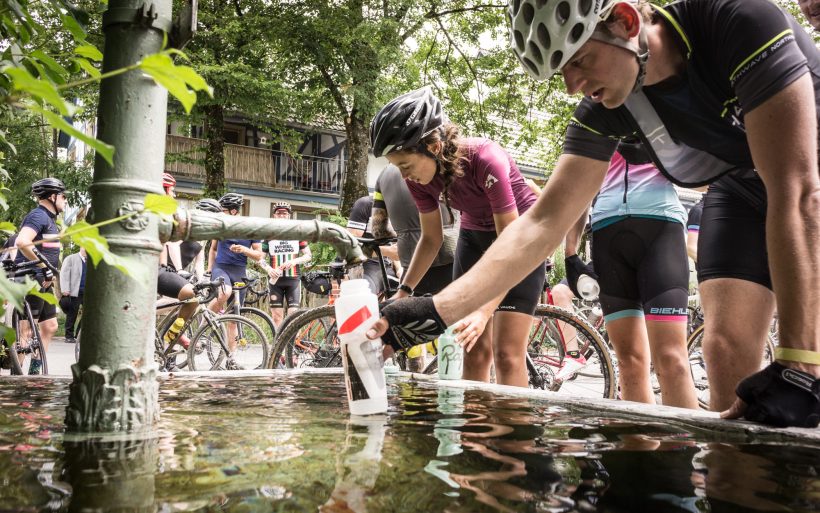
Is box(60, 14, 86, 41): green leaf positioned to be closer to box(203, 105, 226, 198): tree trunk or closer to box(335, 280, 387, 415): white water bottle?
box(335, 280, 387, 415): white water bottle

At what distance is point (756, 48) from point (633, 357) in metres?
2.00

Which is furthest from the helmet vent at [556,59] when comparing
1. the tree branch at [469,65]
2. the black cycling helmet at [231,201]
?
the tree branch at [469,65]

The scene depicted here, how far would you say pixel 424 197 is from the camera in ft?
13.0

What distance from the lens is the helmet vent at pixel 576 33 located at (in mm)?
2148

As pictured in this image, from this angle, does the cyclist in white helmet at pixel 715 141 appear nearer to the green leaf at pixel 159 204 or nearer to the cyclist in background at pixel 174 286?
the green leaf at pixel 159 204

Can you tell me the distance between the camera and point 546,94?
17500mm

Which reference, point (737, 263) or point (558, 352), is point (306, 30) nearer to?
point (558, 352)

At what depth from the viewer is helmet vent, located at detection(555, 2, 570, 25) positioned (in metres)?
2.20

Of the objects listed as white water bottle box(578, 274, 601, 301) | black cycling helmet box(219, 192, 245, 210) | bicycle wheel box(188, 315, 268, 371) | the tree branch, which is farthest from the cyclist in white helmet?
the tree branch

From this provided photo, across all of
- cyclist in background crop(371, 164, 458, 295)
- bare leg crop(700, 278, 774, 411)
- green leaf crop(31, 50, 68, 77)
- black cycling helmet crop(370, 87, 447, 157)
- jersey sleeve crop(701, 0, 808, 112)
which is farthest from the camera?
cyclist in background crop(371, 164, 458, 295)

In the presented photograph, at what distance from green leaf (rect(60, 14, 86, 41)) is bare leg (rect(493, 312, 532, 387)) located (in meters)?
2.76

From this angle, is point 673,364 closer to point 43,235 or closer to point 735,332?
point 735,332

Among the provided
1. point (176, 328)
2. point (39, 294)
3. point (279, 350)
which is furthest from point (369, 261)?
point (39, 294)

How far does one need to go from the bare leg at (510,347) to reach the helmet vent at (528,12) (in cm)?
181
